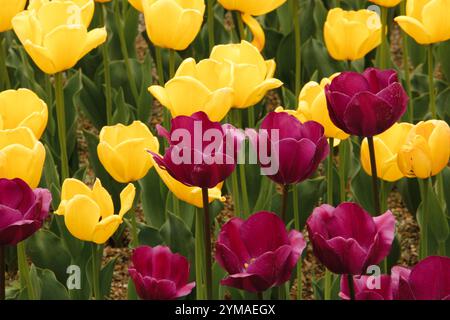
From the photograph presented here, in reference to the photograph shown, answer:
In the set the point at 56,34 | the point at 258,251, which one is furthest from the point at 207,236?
the point at 56,34

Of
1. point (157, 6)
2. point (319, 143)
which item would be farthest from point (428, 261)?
point (157, 6)

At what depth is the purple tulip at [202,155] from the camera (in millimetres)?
1410

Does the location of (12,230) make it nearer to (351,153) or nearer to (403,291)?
(403,291)

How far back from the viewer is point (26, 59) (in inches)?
115

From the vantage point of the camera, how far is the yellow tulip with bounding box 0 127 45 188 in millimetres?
1652

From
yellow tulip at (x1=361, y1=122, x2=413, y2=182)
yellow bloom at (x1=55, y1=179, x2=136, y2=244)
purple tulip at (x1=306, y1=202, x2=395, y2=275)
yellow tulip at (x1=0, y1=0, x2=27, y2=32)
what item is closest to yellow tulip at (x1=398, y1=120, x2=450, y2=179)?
yellow tulip at (x1=361, y1=122, x2=413, y2=182)

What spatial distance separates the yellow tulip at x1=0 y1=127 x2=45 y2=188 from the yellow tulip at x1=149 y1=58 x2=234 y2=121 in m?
0.27

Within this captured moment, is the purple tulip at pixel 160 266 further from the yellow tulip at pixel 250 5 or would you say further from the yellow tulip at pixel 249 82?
the yellow tulip at pixel 250 5

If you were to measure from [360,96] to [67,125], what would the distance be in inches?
55.9

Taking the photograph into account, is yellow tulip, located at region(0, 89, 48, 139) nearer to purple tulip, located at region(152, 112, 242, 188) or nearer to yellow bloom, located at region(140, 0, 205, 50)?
yellow bloom, located at region(140, 0, 205, 50)

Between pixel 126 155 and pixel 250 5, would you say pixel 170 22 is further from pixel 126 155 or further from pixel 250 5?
pixel 126 155

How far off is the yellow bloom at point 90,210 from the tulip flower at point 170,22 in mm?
466
